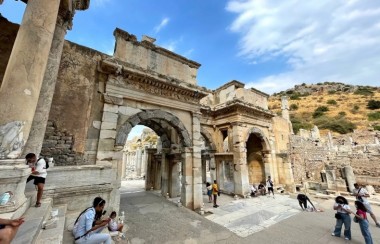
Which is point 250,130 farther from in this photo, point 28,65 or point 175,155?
point 28,65

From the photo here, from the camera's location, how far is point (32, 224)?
8.62 ft

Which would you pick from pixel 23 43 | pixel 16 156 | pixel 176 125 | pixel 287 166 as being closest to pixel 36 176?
pixel 16 156

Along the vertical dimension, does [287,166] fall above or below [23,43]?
below

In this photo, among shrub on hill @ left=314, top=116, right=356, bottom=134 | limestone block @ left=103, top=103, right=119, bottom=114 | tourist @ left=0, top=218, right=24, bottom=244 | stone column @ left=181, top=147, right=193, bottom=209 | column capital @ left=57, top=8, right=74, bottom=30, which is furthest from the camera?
shrub on hill @ left=314, top=116, right=356, bottom=134

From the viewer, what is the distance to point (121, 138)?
622 cm

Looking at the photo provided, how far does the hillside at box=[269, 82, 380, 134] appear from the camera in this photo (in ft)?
119

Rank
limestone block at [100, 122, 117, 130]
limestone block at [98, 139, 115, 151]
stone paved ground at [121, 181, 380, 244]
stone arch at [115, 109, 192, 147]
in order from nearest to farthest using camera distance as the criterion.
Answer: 1. stone paved ground at [121, 181, 380, 244]
2. limestone block at [98, 139, 115, 151]
3. limestone block at [100, 122, 117, 130]
4. stone arch at [115, 109, 192, 147]

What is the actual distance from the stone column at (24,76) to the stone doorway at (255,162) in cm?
1333

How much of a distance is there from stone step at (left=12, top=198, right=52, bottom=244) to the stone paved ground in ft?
7.58

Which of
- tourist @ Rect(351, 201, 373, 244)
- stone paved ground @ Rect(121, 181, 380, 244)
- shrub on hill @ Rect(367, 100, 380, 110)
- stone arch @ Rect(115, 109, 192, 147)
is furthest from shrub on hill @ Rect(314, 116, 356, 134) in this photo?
stone arch @ Rect(115, 109, 192, 147)

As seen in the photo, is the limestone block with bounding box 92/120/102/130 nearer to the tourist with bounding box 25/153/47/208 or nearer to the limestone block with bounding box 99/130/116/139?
the limestone block with bounding box 99/130/116/139

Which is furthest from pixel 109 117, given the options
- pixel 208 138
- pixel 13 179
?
pixel 208 138

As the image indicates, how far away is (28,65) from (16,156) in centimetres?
173

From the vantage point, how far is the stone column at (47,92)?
4094 mm
